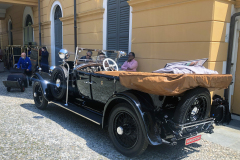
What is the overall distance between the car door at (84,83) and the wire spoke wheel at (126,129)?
1.15 metres

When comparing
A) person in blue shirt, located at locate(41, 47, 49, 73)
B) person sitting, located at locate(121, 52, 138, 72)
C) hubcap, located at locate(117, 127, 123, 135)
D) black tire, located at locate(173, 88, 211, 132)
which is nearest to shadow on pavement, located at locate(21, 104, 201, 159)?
hubcap, located at locate(117, 127, 123, 135)

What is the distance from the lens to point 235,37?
190 inches

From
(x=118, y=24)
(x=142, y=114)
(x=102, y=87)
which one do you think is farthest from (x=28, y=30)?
(x=142, y=114)

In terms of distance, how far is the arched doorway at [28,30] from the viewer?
13469 millimetres

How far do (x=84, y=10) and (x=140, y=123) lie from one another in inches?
262

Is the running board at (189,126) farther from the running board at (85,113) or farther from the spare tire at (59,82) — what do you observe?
the spare tire at (59,82)

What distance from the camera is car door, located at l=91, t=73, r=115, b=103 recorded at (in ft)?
11.5

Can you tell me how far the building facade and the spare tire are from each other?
242 cm

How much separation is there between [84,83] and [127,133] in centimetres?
158

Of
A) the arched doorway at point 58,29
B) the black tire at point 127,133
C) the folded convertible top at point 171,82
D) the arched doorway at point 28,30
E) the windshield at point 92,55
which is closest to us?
the folded convertible top at point 171,82

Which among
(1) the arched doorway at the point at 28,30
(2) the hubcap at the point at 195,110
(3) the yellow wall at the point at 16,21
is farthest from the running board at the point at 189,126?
(3) the yellow wall at the point at 16,21

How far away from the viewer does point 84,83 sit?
4199 mm

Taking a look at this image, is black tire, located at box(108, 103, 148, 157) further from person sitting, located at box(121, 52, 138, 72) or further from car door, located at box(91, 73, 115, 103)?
person sitting, located at box(121, 52, 138, 72)

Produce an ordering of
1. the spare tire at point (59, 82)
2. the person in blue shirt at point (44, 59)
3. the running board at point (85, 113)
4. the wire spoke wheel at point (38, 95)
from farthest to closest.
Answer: the person in blue shirt at point (44, 59) → the wire spoke wheel at point (38, 95) → the spare tire at point (59, 82) → the running board at point (85, 113)
